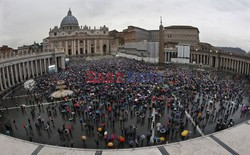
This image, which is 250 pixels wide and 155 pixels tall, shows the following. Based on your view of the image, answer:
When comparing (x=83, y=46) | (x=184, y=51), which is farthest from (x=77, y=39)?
(x=184, y=51)

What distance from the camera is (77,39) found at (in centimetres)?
12338

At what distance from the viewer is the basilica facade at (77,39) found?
4800 inches

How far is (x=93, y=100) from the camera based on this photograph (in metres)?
27.4

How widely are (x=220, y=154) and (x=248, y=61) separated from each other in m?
51.1

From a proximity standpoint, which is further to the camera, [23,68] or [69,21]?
[69,21]

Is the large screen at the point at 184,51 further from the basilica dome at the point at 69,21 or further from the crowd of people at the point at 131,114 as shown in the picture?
the basilica dome at the point at 69,21

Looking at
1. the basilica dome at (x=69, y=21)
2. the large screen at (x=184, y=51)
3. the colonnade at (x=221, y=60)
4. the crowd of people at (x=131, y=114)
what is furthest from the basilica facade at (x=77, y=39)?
the crowd of people at (x=131, y=114)

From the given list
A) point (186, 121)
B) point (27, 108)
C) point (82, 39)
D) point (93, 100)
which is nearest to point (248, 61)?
point (186, 121)

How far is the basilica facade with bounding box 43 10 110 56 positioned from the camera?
121919 millimetres

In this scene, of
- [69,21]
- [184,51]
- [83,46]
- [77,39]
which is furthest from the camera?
[69,21]

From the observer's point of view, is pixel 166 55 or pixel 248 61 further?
pixel 166 55

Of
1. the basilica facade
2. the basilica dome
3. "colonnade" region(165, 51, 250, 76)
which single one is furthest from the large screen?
the basilica dome

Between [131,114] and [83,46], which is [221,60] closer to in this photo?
[131,114]

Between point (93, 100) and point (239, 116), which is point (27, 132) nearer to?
point (93, 100)
